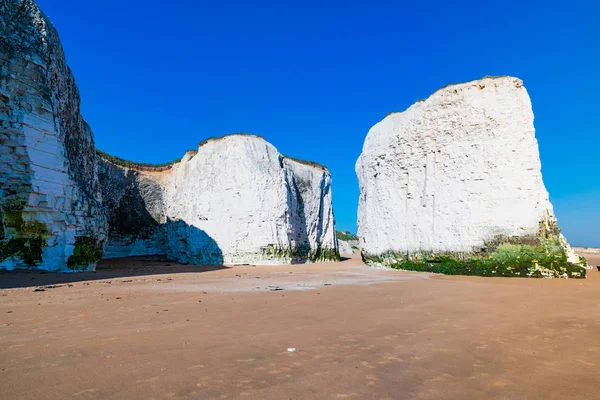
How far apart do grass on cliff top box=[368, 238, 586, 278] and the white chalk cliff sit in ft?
1.40

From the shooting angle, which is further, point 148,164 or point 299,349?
point 148,164

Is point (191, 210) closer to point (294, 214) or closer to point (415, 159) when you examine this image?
point (294, 214)

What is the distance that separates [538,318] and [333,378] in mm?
3285

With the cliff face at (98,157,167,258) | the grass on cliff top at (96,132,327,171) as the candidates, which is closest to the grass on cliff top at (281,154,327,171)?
the grass on cliff top at (96,132,327,171)

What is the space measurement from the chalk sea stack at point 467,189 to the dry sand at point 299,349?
5.98 m

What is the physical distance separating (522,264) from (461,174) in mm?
3767

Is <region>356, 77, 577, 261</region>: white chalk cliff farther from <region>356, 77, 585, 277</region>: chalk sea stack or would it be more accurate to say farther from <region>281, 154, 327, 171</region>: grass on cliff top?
<region>281, 154, 327, 171</region>: grass on cliff top

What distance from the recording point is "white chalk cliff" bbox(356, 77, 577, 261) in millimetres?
11469

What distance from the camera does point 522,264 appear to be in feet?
34.4

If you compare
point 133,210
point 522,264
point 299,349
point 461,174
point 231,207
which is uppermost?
point 461,174

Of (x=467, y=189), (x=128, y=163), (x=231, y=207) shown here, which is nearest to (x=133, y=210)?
(x=128, y=163)

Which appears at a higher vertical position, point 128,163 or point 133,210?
point 128,163

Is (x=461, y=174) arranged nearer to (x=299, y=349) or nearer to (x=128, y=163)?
(x=299, y=349)

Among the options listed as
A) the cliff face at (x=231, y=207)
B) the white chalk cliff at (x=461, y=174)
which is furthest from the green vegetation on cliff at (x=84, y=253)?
the white chalk cliff at (x=461, y=174)
